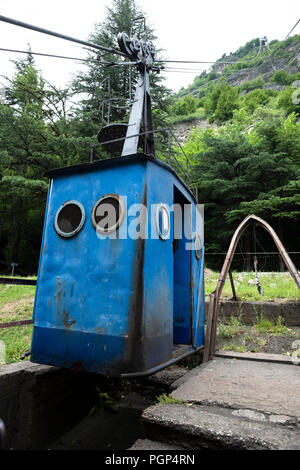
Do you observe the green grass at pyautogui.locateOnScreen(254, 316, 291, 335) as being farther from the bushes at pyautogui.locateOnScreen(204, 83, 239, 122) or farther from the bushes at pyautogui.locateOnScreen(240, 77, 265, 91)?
the bushes at pyautogui.locateOnScreen(240, 77, 265, 91)

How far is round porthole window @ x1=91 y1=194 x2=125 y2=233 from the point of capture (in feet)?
10.4

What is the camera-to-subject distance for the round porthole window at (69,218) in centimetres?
342

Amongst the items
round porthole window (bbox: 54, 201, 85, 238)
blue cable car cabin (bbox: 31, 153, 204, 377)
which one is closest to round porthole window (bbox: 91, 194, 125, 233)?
blue cable car cabin (bbox: 31, 153, 204, 377)

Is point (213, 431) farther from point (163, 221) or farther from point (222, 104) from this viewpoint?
point (222, 104)

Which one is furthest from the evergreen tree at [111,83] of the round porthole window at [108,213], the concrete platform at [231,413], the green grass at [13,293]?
the concrete platform at [231,413]

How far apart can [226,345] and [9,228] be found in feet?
57.0

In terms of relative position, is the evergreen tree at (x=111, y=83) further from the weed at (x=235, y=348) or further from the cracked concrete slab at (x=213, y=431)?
the cracked concrete slab at (x=213, y=431)

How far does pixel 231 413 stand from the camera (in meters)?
2.52

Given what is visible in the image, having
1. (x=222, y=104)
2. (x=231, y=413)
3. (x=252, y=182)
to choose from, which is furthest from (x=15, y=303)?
(x=222, y=104)

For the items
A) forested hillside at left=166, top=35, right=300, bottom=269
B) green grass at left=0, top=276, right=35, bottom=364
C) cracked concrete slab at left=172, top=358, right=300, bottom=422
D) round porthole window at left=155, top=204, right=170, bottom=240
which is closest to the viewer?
cracked concrete slab at left=172, top=358, right=300, bottom=422

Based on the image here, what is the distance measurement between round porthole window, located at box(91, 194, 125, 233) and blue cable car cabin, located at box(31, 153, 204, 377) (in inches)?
0.5

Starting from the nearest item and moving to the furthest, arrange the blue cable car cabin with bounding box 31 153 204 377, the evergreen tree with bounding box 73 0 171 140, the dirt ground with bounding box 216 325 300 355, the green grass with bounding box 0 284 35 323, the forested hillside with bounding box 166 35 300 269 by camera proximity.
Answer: the blue cable car cabin with bounding box 31 153 204 377 → the dirt ground with bounding box 216 325 300 355 → the green grass with bounding box 0 284 35 323 → the evergreen tree with bounding box 73 0 171 140 → the forested hillside with bounding box 166 35 300 269

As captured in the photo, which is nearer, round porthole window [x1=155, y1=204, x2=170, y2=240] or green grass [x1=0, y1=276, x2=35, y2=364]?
round porthole window [x1=155, y1=204, x2=170, y2=240]
